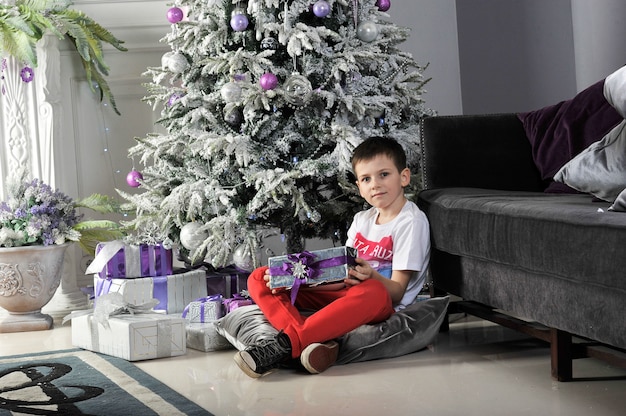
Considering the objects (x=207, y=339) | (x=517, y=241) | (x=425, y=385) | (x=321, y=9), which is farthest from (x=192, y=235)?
(x=517, y=241)

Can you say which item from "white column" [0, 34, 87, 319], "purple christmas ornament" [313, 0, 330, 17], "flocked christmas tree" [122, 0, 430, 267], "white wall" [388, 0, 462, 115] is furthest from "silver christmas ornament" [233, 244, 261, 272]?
"white wall" [388, 0, 462, 115]

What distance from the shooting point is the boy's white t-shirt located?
300 centimetres

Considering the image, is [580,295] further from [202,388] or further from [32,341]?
[32,341]

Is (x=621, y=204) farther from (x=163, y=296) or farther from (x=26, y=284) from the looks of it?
(x=26, y=284)

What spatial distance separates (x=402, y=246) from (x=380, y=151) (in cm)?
34

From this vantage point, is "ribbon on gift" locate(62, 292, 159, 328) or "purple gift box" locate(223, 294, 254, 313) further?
"purple gift box" locate(223, 294, 254, 313)

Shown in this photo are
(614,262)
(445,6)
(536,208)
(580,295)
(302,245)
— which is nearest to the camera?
(614,262)

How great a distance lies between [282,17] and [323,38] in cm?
19

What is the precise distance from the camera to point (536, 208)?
2426mm

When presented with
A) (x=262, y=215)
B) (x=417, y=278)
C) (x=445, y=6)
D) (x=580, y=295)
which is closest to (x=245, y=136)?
(x=262, y=215)

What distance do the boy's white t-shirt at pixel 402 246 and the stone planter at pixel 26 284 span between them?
1.47m

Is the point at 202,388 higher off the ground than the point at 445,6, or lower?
lower

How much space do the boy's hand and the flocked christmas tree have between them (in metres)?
0.59

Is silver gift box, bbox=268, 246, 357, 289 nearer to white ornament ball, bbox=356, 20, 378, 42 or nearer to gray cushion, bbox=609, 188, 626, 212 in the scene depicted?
gray cushion, bbox=609, 188, 626, 212
